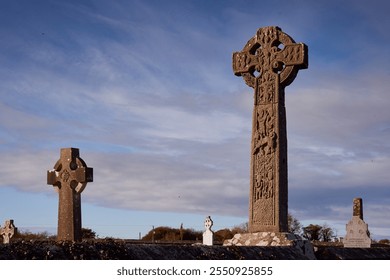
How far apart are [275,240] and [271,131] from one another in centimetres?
224

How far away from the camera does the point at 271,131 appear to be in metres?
14.0

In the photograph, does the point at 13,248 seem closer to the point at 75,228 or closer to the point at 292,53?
the point at 75,228

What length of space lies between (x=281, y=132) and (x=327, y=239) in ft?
89.0

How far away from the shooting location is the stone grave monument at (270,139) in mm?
13820

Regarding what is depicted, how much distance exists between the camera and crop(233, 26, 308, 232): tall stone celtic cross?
13852 millimetres

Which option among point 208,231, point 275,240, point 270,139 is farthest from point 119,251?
point 208,231

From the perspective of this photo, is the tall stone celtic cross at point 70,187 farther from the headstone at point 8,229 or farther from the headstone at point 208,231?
the headstone at point 8,229

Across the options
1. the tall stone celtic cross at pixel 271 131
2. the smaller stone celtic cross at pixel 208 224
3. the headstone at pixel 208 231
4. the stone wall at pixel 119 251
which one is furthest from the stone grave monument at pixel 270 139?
the smaller stone celtic cross at pixel 208 224

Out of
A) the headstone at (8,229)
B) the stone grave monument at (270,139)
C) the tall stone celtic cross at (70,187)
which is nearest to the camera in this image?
the tall stone celtic cross at (70,187)

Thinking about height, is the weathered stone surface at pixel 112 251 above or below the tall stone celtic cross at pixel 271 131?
below

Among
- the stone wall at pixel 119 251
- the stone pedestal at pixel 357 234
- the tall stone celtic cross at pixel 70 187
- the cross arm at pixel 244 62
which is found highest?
the cross arm at pixel 244 62

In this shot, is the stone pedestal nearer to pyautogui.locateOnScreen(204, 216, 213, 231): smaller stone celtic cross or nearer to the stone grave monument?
pyautogui.locateOnScreen(204, 216, 213, 231): smaller stone celtic cross
